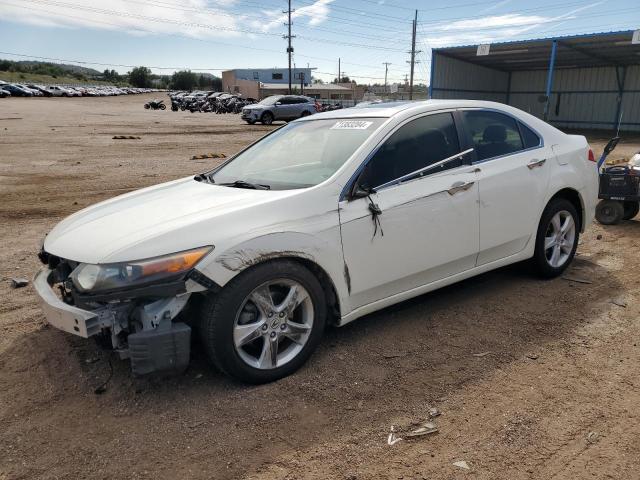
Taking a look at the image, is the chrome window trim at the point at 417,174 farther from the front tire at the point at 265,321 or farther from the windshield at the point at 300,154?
the front tire at the point at 265,321

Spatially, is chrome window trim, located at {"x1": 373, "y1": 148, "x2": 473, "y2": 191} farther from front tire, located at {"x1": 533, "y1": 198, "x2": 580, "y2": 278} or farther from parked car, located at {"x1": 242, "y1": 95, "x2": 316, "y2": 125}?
parked car, located at {"x1": 242, "y1": 95, "x2": 316, "y2": 125}

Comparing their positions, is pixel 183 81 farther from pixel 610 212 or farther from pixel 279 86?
pixel 610 212

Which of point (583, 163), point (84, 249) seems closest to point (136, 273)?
point (84, 249)

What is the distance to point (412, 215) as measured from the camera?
3.60 m

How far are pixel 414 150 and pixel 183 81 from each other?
14165 centimetres

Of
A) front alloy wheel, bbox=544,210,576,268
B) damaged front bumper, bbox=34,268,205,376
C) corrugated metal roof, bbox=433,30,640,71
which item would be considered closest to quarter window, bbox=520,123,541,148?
front alloy wheel, bbox=544,210,576,268

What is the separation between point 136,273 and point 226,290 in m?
0.48

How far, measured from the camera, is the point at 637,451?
256cm

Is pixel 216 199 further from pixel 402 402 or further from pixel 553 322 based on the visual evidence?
pixel 553 322

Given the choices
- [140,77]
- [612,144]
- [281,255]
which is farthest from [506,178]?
[140,77]

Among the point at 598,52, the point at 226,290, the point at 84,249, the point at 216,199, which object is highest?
the point at 598,52

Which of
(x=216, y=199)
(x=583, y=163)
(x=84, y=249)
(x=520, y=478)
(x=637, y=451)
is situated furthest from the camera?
(x=583, y=163)

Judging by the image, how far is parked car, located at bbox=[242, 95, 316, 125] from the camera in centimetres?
2995

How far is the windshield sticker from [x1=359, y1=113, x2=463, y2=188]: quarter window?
0.78 feet
